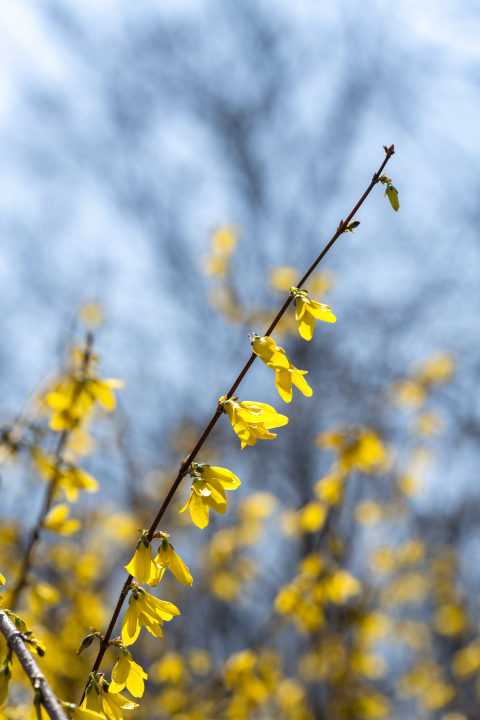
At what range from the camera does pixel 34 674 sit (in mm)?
786

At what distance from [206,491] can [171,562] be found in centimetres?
18

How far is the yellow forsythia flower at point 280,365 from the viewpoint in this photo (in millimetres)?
1053

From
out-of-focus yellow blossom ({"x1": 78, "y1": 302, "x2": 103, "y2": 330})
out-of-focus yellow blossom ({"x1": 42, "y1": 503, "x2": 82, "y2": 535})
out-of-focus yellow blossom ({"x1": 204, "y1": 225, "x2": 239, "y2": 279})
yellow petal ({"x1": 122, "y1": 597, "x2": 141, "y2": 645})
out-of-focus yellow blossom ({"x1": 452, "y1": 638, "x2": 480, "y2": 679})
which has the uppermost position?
out-of-focus yellow blossom ({"x1": 204, "y1": 225, "x2": 239, "y2": 279})

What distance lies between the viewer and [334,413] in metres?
5.31

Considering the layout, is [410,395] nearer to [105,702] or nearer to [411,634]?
[411,634]

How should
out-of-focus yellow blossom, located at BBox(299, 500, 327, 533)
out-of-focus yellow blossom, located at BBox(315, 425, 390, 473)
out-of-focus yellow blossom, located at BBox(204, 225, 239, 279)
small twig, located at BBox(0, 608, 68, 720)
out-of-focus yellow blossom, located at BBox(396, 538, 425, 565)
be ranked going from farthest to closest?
1. out-of-focus yellow blossom, located at BBox(204, 225, 239, 279)
2. out-of-focus yellow blossom, located at BBox(396, 538, 425, 565)
3. out-of-focus yellow blossom, located at BBox(299, 500, 327, 533)
4. out-of-focus yellow blossom, located at BBox(315, 425, 390, 473)
5. small twig, located at BBox(0, 608, 68, 720)

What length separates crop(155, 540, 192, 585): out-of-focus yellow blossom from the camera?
1.01 m

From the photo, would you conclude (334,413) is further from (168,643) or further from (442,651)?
(442,651)

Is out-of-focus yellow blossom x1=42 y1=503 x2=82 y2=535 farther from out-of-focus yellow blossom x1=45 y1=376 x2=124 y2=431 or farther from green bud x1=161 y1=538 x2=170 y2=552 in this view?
green bud x1=161 y1=538 x2=170 y2=552

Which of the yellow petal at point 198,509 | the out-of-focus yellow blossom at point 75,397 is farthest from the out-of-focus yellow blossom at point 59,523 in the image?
the yellow petal at point 198,509

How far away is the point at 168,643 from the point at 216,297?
3.64 metres

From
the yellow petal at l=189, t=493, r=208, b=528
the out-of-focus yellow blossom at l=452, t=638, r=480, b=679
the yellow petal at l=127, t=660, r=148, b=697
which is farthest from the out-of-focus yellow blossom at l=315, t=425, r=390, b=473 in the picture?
the out-of-focus yellow blossom at l=452, t=638, r=480, b=679

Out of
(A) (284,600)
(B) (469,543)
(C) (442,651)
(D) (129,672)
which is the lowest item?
(D) (129,672)

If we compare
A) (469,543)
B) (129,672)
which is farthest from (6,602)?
(469,543)
